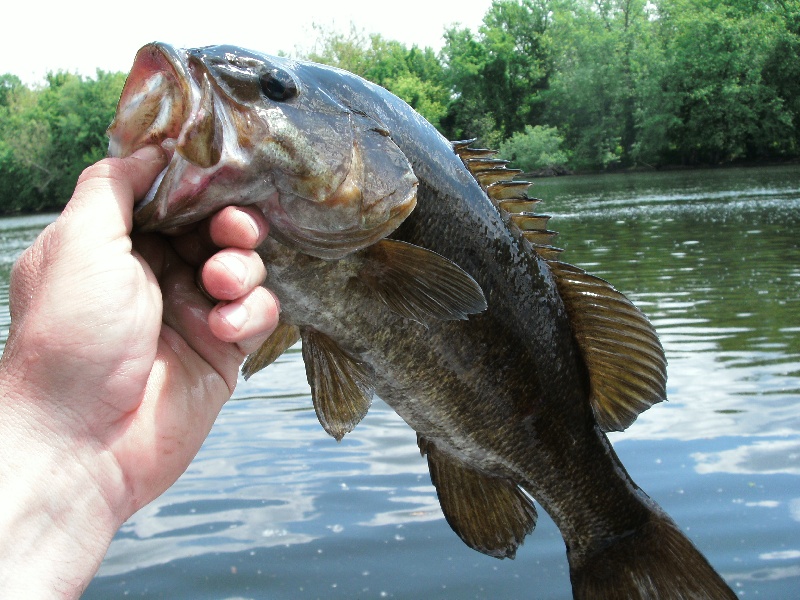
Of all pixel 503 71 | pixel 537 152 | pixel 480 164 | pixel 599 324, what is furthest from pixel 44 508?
pixel 503 71

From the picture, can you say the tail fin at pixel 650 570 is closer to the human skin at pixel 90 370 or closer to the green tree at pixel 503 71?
the human skin at pixel 90 370

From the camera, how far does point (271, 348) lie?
8.01ft

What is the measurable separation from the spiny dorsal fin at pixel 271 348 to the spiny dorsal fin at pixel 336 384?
10cm

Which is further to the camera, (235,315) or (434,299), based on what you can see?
(434,299)

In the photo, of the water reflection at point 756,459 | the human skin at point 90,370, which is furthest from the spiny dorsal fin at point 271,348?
the water reflection at point 756,459

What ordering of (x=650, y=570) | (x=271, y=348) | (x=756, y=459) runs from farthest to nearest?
(x=756, y=459) → (x=650, y=570) → (x=271, y=348)

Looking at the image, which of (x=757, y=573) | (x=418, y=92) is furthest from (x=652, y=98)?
(x=757, y=573)

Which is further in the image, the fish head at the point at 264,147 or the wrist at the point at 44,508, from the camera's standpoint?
the fish head at the point at 264,147

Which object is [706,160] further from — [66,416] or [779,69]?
[66,416]

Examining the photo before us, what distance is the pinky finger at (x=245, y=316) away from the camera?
6.40 ft

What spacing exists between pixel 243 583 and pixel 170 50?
117 inches

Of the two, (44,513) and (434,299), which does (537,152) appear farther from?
(44,513)

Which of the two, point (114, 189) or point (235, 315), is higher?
point (114, 189)

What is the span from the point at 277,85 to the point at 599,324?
1.27 metres
